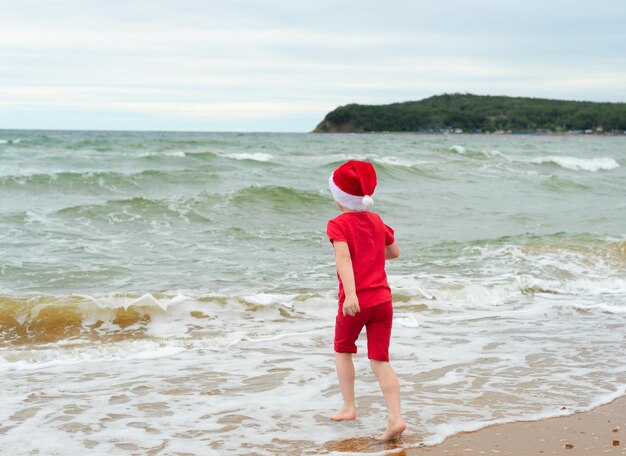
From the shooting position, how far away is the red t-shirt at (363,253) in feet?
14.1

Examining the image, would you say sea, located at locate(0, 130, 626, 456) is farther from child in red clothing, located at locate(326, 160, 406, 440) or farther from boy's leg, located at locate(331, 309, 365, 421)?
child in red clothing, located at locate(326, 160, 406, 440)

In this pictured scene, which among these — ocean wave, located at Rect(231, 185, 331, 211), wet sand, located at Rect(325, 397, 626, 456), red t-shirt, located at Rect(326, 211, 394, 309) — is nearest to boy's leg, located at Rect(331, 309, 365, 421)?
red t-shirt, located at Rect(326, 211, 394, 309)

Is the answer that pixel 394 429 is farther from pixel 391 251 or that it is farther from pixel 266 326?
pixel 266 326

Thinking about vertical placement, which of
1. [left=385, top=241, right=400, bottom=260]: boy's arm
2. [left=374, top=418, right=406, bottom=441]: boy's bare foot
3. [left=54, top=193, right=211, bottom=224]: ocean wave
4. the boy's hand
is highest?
[left=385, top=241, right=400, bottom=260]: boy's arm

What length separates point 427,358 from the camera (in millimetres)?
6129

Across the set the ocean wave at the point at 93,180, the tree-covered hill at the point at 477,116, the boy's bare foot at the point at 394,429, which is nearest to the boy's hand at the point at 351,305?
the boy's bare foot at the point at 394,429

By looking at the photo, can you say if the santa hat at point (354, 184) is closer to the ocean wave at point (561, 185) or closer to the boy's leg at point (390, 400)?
the boy's leg at point (390, 400)

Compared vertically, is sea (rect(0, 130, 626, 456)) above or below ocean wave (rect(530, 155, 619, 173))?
below

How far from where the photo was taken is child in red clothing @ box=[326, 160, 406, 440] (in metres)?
4.28

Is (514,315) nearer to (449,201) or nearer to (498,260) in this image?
(498,260)

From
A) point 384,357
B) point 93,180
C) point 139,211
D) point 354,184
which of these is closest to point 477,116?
point 93,180

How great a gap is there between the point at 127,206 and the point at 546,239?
803 cm

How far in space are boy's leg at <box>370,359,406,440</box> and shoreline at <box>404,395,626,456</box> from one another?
122 mm

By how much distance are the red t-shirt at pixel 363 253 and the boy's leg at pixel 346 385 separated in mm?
343
